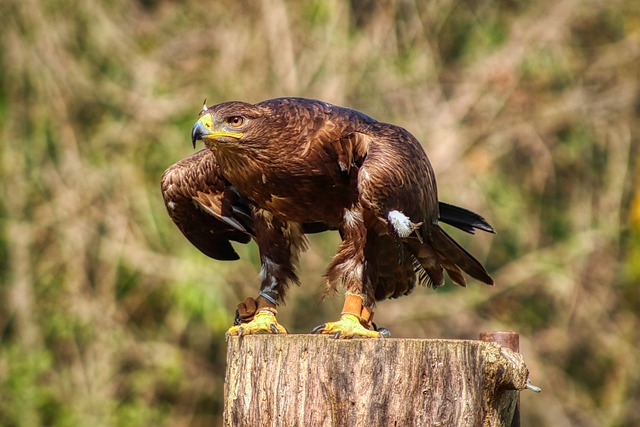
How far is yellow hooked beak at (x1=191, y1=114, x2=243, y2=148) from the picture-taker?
15.3 ft

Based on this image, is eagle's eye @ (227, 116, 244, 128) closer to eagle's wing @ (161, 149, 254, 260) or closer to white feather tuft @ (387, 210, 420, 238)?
eagle's wing @ (161, 149, 254, 260)

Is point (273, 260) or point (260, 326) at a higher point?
point (273, 260)

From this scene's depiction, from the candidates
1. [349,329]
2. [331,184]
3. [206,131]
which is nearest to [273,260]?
[331,184]

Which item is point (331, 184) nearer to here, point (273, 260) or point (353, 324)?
point (273, 260)

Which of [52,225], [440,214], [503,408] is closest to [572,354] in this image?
[52,225]

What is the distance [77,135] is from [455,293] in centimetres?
406

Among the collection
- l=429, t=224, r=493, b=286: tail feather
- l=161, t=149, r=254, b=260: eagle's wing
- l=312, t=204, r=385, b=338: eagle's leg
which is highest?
l=161, t=149, r=254, b=260: eagle's wing

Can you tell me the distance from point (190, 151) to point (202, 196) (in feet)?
16.1

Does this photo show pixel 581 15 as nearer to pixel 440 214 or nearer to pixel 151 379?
pixel 151 379

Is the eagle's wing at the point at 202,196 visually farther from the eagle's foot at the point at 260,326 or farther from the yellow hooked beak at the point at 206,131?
the eagle's foot at the point at 260,326

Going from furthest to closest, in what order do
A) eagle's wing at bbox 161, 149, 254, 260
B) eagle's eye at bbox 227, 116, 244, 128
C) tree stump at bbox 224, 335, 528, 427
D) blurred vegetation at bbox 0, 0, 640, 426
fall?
blurred vegetation at bbox 0, 0, 640, 426 < eagle's wing at bbox 161, 149, 254, 260 < eagle's eye at bbox 227, 116, 244, 128 < tree stump at bbox 224, 335, 528, 427

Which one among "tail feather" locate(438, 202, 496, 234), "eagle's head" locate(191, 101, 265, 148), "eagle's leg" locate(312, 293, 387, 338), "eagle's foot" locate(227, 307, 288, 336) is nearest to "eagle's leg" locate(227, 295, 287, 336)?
"eagle's foot" locate(227, 307, 288, 336)

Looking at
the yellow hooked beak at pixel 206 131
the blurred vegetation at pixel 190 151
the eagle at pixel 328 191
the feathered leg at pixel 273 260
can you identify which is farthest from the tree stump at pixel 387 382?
the blurred vegetation at pixel 190 151

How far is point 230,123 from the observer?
479 cm
